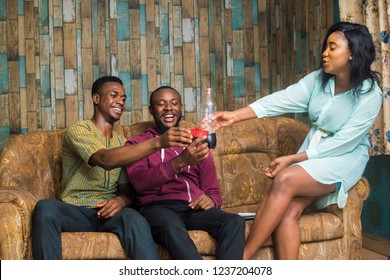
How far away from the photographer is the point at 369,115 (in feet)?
8.94

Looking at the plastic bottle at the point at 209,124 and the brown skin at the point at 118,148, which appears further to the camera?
the plastic bottle at the point at 209,124

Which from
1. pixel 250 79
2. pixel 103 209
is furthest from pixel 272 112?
pixel 250 79

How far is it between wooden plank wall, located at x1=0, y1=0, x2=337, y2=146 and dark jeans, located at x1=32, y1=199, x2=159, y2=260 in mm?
2646

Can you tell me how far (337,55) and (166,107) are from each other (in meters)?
→ 0.87

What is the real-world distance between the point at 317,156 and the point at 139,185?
2.79 ft

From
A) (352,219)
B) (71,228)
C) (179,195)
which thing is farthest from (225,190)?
(71,228)

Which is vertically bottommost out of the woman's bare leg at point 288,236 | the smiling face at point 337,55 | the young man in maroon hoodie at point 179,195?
the woman's bare leg at point 288,236

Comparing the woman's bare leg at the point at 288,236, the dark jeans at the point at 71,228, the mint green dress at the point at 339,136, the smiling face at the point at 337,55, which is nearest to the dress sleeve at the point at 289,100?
the mint green dress at the point at 339,136

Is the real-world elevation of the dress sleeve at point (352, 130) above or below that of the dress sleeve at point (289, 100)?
below

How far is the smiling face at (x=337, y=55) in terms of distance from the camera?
276cm

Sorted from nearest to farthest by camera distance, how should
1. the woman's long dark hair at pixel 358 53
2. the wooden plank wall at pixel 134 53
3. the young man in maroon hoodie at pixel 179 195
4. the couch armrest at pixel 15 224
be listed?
the couch armrest at pixel 15 224 < the young man in maroon hoodie at pixel 179 195 < the woman's long dark hair at pixel 358 53 < the wooden plank wall at pixel 134 53

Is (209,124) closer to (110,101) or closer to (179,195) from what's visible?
(179,195)

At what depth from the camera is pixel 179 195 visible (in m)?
2.83

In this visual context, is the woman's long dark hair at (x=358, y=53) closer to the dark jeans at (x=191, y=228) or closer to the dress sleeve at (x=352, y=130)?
the dress sleeve at (x=352, y=130)
